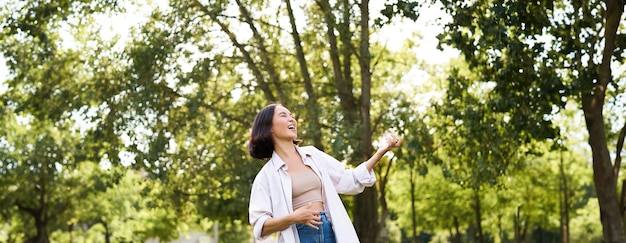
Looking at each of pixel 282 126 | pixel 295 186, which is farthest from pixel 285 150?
pixel 295 186

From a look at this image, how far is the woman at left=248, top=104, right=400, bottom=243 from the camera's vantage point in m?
5.26

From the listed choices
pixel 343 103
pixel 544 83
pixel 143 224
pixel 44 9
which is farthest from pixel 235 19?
pixel 143 224

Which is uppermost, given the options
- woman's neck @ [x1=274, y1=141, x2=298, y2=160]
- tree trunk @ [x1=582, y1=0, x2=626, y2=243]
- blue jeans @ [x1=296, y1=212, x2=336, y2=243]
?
tree trunk @ [x1=582, y1=0, x2=626, y2=243]

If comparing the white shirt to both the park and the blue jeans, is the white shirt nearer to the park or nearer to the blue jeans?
the blue jeans

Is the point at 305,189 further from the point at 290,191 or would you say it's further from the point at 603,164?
the point at 603,164

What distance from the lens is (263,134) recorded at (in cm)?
562

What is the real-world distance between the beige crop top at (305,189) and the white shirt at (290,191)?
4 centimetres

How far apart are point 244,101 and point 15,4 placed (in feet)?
21.8

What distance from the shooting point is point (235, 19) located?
2198cm

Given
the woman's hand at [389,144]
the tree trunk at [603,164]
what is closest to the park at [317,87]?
the tree trunk at [603,164]

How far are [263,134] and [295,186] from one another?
428 millimetres

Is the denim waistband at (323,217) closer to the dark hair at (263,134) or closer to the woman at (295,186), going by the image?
the woman at (295,186)

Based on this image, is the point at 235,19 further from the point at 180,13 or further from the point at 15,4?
the point at 15,4

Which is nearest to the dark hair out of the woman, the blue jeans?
the woman
